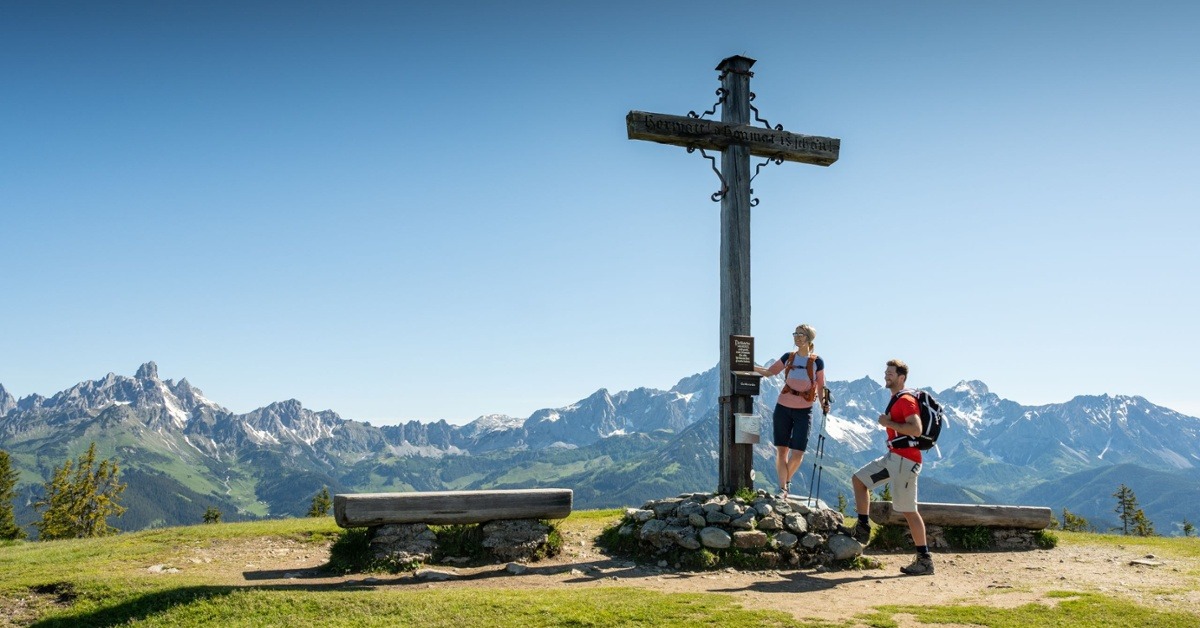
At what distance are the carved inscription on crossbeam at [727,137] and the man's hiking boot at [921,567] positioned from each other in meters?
9.13

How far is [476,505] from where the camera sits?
559 inches

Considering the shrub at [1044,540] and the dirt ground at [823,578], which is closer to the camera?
the dirt ground at [823,578]

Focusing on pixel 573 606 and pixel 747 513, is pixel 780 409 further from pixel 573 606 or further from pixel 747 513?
pixel 573 606

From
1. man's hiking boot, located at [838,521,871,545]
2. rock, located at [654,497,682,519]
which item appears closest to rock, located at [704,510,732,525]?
rock, located at [654,497,682,519]

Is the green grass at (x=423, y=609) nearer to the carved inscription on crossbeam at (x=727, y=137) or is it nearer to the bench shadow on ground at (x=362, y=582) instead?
the bench shadow on ground at (x=362, y=582)

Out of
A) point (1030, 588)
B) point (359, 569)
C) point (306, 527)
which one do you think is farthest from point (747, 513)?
point (306, 527)

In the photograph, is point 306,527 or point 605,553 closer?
point 605,553

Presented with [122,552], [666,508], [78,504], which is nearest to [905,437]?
[666,508]

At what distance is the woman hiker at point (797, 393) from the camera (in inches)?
568

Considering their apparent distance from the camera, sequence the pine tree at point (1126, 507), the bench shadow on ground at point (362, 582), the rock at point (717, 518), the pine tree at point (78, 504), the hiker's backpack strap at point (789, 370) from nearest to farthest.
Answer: the bench shadow on ground at point (362, 582)
the rock at point (717, 518)
the hiker's backpack strap at point (789, 370)
the pine tree at point (78, 504)
the pine tree at point (1126, 507)

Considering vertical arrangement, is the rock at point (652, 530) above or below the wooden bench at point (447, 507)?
below

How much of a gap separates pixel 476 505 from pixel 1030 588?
9.35 meters

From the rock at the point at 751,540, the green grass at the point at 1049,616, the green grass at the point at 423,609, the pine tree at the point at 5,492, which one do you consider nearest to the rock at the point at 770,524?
the rock at the point at 751,540

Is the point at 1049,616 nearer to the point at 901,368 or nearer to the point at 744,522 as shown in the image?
the point at 901,368
